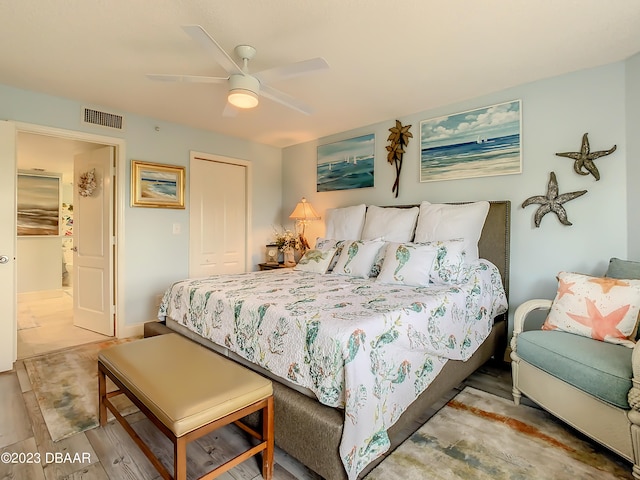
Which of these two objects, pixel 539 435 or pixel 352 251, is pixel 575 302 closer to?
pixel 539 435

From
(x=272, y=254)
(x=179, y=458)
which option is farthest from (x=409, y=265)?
(x=272, y=254)

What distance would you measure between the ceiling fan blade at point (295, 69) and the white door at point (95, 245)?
2.41 m

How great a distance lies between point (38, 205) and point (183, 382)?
6.23 metres

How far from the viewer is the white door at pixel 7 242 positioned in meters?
2.74

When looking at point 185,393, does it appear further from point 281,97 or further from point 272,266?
point 272,266

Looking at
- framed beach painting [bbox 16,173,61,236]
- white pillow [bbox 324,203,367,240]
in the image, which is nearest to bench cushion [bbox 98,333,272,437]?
white pillow [bbox 324,203,367,240]

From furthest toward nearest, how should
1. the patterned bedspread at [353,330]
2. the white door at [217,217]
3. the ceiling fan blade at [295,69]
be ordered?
the white door at [217,217]
the ceiling fan blade at [295,69]
the patterned bedspread at [353,330]

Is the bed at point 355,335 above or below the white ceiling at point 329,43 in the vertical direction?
below

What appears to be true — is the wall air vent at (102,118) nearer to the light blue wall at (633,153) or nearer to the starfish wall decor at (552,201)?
the starfish wall decor at (552,201)

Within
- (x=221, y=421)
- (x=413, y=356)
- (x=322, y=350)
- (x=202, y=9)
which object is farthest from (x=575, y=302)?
(x=202, y=9)

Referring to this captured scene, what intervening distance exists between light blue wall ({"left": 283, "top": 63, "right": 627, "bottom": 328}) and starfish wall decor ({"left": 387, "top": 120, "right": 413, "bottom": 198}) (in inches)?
12.5

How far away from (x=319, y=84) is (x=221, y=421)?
2.54 meters

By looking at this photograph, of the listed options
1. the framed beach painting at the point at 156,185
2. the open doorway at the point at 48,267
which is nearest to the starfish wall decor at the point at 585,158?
the framed beach painting at the point at 156,185

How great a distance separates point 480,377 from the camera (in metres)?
2.64
